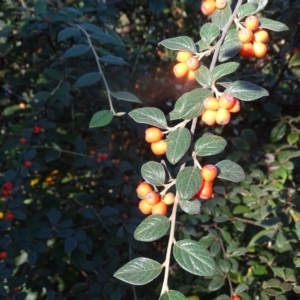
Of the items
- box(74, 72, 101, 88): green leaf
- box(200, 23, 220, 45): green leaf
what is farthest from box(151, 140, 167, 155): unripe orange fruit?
box(74, 72, 101, 88): green leaf

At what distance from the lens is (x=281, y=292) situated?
1427 mm

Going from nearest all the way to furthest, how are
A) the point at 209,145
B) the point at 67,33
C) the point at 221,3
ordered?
the point at 209,145 < the point at 221,3 < the point at 67,33

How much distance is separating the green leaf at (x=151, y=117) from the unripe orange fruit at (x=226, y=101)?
→ 134 millimetres

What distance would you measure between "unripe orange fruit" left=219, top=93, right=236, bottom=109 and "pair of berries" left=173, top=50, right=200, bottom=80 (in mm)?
112

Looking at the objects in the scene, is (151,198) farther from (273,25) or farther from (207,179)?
(273,25)

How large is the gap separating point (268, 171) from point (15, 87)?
4.19 feet

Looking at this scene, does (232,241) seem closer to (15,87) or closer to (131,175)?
(131,175)

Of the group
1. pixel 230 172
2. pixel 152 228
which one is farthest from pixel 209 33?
pixel 152 228

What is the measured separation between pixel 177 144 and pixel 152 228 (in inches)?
5.9

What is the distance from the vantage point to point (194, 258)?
82 centimetres

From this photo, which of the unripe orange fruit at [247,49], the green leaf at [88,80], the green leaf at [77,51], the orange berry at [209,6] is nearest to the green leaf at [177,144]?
the unripe orange fruit at [247,49]

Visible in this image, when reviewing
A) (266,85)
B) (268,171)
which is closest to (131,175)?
(268,171)

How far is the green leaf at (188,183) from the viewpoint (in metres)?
0.81

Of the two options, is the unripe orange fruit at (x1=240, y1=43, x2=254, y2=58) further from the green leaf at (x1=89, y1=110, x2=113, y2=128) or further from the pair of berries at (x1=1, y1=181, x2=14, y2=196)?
the pair of berries at (x1=1, y1=181, x2=14, y2=196)
